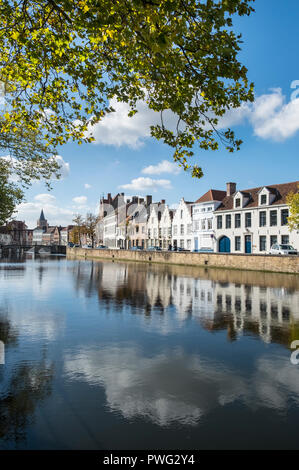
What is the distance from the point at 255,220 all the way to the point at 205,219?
35.6 feet

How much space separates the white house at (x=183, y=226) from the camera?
6080 centimetres

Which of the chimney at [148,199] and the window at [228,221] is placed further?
the chimney at [148,199]

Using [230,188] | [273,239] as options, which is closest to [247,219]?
[273,239]

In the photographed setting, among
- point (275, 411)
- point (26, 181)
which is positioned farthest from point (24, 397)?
point (26, 181)

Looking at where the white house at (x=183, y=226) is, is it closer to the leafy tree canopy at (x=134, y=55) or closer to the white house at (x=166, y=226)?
the white house at (x=166, y=226)

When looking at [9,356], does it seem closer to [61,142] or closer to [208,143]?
[61,142]

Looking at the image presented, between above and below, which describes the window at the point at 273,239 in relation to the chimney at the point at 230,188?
below

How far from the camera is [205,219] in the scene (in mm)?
55906

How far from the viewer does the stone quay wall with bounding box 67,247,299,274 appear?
31766 mm

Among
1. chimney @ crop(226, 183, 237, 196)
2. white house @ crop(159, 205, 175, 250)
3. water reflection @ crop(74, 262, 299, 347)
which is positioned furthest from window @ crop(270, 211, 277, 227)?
water reflection @ crop(74, 262, 299, 347)

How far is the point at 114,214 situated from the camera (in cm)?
9906

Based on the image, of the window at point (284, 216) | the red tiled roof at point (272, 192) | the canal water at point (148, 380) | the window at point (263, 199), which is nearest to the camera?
the canal water at point (148, 380)

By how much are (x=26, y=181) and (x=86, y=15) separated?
1290 centimetres

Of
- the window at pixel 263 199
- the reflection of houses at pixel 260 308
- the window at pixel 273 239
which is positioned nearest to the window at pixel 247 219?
the window at pixel 263 199
